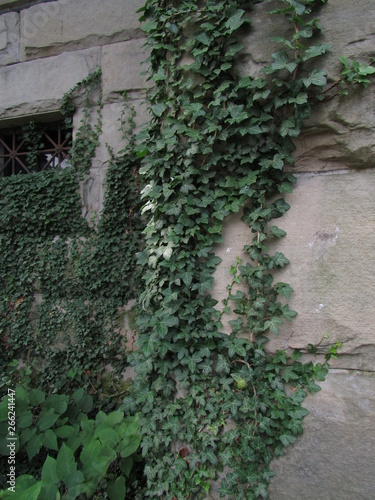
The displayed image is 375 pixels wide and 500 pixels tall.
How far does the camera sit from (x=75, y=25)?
2.74m

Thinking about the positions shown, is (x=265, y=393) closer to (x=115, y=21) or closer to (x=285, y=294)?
(x=285, y=294)

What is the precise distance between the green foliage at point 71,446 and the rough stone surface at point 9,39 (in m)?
2.58

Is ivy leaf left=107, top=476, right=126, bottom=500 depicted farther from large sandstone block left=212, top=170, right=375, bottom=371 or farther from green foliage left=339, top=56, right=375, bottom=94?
green foliage left=339, top=56, right=375, bottom=94

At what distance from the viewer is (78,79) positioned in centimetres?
271

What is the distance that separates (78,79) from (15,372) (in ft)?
7.50

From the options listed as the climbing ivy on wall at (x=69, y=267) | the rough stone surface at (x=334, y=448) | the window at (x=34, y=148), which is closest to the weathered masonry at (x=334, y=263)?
the rough stone surface at (x=334, y=448)

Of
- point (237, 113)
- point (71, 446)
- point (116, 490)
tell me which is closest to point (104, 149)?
point (237, 113)

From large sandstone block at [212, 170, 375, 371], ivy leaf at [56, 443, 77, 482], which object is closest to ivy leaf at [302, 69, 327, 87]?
large sandstone block at [212, 170, 375, 371]

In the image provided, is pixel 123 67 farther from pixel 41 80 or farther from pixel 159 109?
pixel 159 109

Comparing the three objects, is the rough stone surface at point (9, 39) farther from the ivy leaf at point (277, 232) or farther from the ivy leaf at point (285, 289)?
the ivy leaf at point (285, 289)

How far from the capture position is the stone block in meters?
2.55

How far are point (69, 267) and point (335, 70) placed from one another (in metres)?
2.05

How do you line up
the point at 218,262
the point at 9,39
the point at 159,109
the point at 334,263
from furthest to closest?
the point at 9,39 → the point at 159,109 → the point at 218,262 → the point at 334,263

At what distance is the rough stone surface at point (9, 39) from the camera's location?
2.88 m
